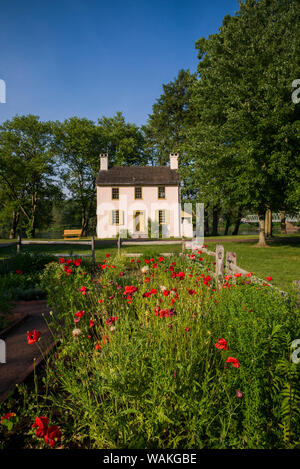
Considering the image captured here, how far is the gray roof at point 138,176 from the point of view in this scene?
26581 mm

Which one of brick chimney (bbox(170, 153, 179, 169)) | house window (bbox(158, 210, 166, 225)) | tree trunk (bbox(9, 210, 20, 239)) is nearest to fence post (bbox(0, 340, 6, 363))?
house window (bbox(158, 210, 166, 225))

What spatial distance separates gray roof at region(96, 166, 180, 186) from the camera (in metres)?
26.6

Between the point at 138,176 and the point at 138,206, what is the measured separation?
360 cm

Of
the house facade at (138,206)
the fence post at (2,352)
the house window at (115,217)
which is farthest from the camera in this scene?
the house window at (115,217)

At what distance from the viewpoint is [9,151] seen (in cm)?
3047

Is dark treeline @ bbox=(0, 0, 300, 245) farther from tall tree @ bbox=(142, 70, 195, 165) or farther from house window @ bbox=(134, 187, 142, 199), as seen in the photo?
tall tree @ bbox=(142, 70, 195, 165)

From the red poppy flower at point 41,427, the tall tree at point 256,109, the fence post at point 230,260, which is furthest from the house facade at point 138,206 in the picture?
the red poppy flower at point 41,427

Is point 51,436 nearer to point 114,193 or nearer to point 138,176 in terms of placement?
point 114,193

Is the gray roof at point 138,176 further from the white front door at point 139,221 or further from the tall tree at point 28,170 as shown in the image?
the tall tree at point 28,170

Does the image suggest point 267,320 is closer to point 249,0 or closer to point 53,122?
point 249,0

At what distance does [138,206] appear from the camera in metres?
26.6
